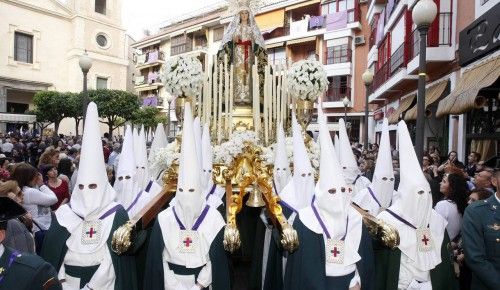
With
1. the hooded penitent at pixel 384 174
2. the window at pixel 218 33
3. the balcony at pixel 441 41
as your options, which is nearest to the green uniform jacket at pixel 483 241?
the hooded penitent at pixel 384 174

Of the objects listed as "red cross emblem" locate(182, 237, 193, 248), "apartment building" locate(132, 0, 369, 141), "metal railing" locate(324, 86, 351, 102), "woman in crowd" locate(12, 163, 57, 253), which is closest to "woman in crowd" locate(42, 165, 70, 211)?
"woman in crowd" locate(12, 163, 57, 253)

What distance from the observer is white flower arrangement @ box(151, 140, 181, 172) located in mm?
5637

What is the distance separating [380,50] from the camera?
851 inches

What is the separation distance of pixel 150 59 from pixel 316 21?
19.4 metres

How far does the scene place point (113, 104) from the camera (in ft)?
85.6

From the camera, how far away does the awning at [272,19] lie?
3069 centimetres

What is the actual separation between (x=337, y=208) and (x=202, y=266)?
1.30 metres

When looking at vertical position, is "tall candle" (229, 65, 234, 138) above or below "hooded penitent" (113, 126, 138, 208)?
above

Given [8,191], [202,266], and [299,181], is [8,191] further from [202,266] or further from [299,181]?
[299,181]

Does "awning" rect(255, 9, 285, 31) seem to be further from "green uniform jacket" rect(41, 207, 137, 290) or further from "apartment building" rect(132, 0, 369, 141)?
"green uniform jacket" rect(41, 207, 137, 290)

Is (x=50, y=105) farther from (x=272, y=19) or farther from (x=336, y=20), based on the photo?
(x=336, y=20)

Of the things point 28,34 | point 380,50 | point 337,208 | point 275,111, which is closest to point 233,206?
point 337,208

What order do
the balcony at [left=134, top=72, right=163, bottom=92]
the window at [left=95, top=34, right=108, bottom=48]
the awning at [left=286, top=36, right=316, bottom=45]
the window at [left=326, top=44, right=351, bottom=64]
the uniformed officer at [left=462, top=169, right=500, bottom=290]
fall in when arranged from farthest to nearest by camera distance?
the balcony at [left=134, top=72, right=163, bottom=92] → the window at [left=95, top=34, right=108, bottom=48] → the awning at [left=286, top=36, right=316, bottom=45] → the window at [left=326, top=44, right=351, bottom=64] → the uniformed officer at [left=462, top=169, right=500, bottom=290]

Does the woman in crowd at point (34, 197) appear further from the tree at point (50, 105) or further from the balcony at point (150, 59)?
the balcony at point (150, 59)
